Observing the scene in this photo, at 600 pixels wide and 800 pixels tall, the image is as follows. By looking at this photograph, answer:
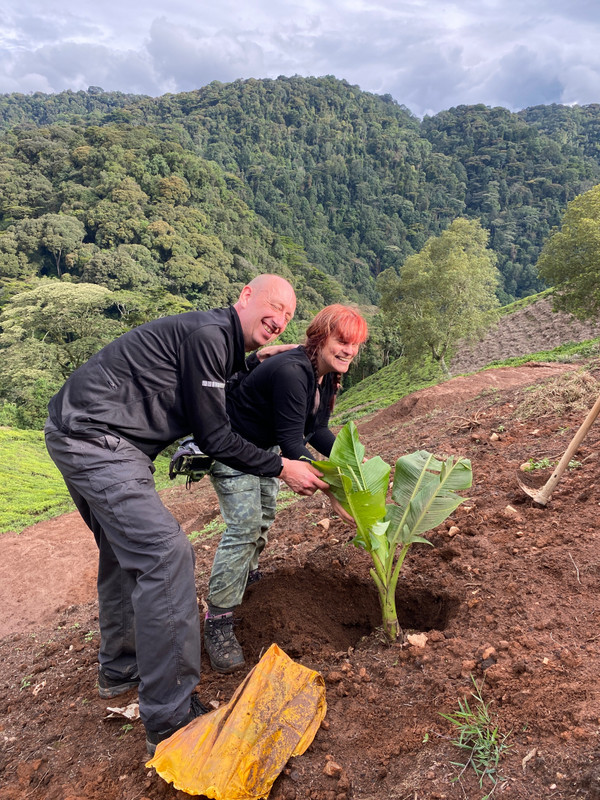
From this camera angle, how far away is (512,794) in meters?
1.57

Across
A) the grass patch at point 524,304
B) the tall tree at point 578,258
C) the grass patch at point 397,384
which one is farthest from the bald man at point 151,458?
the grass patch at point 524,304

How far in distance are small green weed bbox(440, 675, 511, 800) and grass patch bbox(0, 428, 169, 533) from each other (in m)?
9.49

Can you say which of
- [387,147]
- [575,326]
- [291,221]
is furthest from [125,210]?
[387,147]

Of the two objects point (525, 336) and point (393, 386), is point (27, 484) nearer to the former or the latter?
point (393, 386)

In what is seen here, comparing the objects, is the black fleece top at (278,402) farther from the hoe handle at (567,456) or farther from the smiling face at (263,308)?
the hoe handle at (567,456)

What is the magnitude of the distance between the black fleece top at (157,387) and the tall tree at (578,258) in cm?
1823

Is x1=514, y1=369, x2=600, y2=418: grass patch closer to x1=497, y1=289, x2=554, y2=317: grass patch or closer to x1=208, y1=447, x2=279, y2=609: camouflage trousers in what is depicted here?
x1=208, y1=447, x2=279, y2=609: camouflage trousers

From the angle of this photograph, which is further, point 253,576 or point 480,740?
point 253,576

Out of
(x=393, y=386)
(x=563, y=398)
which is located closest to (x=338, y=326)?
(x=563, y=398)

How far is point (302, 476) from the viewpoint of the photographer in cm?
259

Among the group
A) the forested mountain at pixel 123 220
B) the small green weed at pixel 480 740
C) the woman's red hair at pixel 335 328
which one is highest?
the forested mountain at pixel 123 220

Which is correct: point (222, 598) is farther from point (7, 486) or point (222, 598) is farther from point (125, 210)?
point (125, 210)

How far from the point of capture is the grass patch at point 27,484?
10336 mm

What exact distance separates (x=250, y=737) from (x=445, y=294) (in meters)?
22.1
